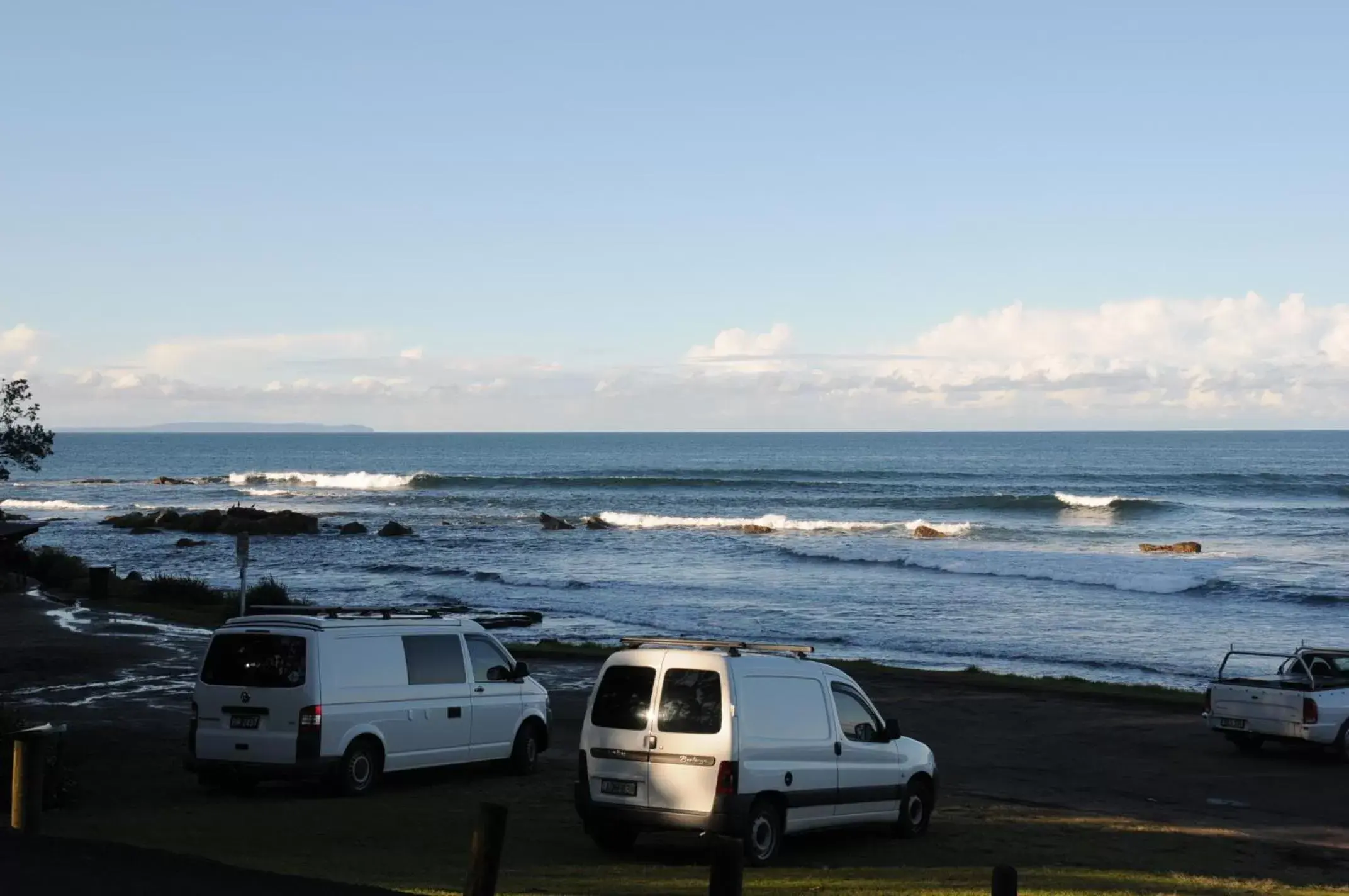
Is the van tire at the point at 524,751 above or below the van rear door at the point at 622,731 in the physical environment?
below

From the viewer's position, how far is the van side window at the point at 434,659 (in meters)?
15.2

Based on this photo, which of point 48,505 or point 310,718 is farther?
point 48,505

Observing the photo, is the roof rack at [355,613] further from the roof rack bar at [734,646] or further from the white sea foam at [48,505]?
the white sea foam at [48,505]

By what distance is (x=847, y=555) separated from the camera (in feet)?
185

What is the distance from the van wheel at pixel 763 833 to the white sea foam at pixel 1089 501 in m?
75.2

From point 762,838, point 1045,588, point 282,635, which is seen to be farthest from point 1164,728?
point 1045,588

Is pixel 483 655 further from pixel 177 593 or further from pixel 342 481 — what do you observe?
pixel 342 481

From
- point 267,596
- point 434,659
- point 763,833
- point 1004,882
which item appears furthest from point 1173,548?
point 1004,882

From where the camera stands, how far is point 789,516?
7975 centimetres

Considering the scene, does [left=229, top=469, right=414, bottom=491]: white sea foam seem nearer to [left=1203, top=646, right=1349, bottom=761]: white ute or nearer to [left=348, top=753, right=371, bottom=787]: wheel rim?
[left=1203, top=646, right=1349, bottom=761]: white ute

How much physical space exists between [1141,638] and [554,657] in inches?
613

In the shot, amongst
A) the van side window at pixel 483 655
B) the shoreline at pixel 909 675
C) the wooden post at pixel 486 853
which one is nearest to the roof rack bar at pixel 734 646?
the van side window at pixel 483 655

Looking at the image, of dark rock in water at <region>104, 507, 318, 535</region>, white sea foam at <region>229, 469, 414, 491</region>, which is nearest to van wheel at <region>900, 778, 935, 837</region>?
dark rock in water at <region>104, 507, 318, 535</region>

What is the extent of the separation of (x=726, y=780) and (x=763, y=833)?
0.75 m
